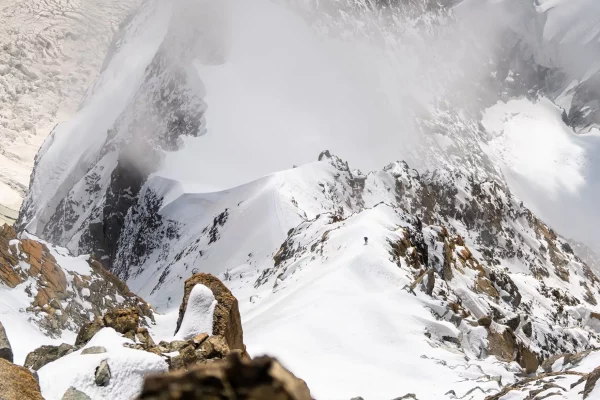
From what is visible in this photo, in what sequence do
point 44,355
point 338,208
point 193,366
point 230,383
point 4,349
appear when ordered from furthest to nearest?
point 338,208 < point 44,355 < point 4,349 < point 193,366 < point 230,383

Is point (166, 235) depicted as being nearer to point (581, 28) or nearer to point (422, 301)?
point (422, 301)

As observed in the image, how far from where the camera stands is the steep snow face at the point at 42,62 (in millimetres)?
148750

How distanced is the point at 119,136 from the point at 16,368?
73.4 m

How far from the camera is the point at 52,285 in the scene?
24406mm

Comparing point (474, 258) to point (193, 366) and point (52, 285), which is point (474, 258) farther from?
point (193, 366)

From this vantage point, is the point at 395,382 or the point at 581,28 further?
the point at 581,28

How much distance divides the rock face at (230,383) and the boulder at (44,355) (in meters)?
9.79

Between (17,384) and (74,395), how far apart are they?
969mm

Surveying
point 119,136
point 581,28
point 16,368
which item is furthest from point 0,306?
point 581,28

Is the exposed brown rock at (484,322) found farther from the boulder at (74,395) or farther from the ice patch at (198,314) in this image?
the boulder at (74,395)

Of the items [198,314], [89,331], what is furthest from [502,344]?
[89,331]

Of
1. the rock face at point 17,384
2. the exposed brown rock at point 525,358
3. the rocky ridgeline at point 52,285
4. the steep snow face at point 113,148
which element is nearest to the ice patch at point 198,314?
the rock face at point 17,384

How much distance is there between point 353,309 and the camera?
74.7ft

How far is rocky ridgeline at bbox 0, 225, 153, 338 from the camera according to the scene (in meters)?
22.2
